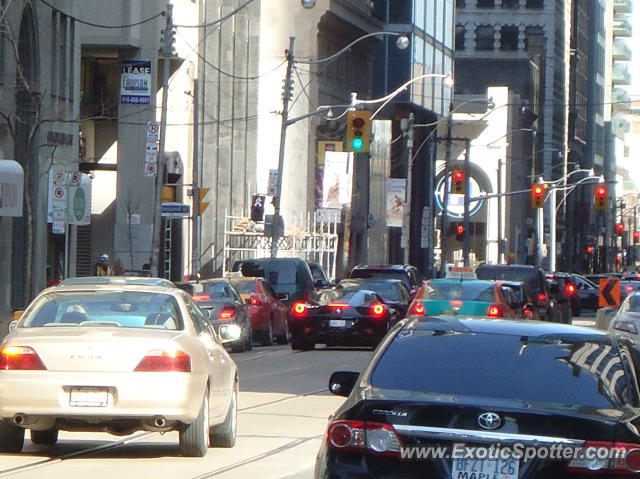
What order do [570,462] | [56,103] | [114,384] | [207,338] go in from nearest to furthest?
[570,462] → [114,384] → [207,338] → [56,103]

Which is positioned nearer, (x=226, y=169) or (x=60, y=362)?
(x=60, y=362)

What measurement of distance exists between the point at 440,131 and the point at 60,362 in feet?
308

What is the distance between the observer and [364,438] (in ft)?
23.9

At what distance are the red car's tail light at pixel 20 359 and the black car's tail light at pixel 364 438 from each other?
5.17 meters

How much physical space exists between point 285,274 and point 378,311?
23.2 ft

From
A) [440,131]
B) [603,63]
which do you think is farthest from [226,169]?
[603,63]

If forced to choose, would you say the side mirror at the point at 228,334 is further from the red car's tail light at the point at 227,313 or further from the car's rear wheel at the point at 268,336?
the car's rear wheel at the point at 268,336

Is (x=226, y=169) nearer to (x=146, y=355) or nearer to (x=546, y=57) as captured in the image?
(x=146, y=355)

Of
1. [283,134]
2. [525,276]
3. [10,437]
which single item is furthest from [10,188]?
[10,437]

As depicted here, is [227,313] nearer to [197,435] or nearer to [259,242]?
[197,435]

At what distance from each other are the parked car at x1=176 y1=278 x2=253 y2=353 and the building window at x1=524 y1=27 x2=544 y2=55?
10686 centimetres

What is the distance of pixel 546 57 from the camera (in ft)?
447

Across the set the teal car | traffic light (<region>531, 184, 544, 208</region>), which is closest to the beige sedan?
the teal car

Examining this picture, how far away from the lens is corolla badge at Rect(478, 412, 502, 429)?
23.4 feet
